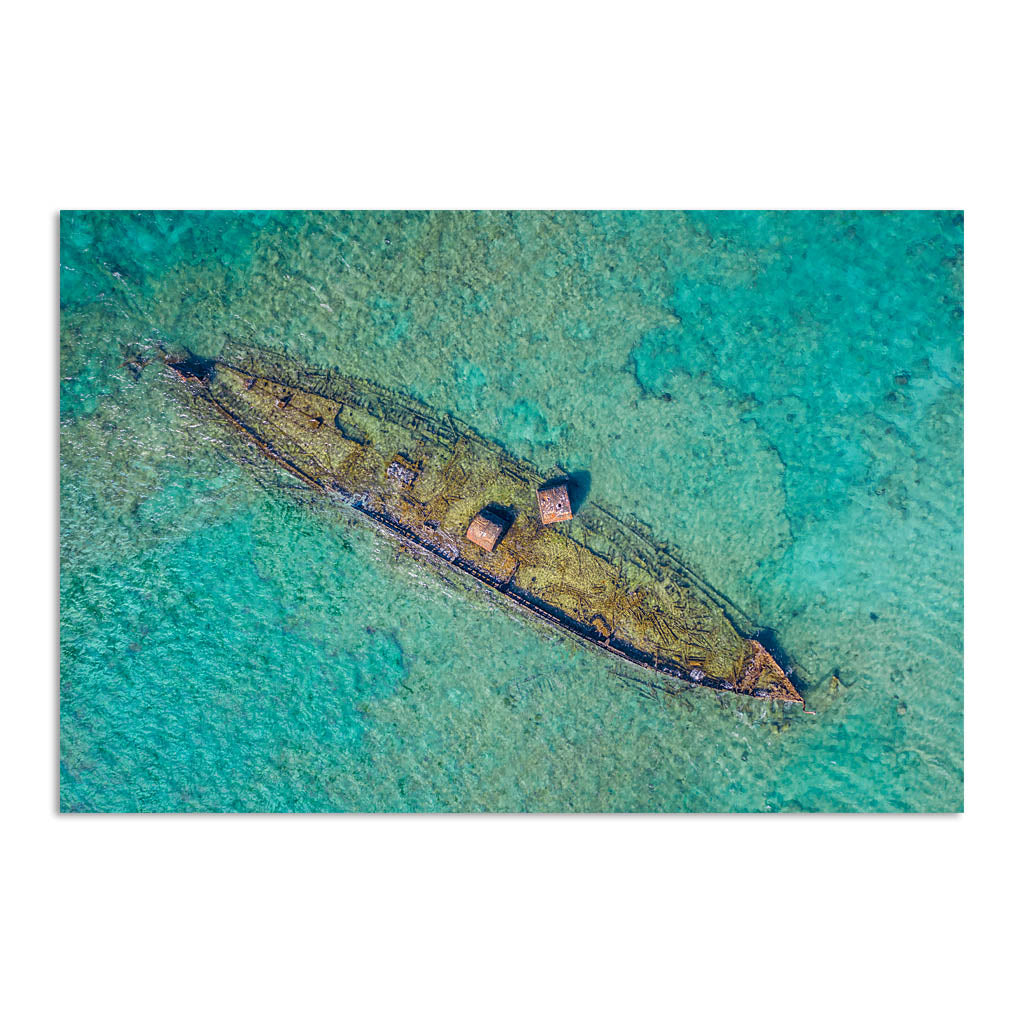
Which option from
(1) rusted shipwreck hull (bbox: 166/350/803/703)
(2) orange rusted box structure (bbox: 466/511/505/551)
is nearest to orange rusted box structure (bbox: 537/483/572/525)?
(1) rusted shipwreck hull (bbox: 166/350/803/703)

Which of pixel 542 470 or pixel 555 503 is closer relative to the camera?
pixel 555 503

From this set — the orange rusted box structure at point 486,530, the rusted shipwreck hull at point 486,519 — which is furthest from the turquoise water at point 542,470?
the orange rusted box structure at point 486,530

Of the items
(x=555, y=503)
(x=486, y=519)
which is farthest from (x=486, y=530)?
(x=555, y=503)

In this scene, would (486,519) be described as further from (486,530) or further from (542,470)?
(542,470)

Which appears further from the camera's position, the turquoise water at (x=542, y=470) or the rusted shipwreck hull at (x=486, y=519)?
the rusted shipwreck hull at (x=486, y=519)

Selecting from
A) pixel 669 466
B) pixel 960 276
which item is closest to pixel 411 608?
pixel 669 466

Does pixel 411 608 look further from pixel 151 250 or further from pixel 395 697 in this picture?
pixel 151 250

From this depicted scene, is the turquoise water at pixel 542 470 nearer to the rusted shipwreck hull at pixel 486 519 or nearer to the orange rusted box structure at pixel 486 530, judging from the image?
the rusted shipwreck hull at pixel 486 519
